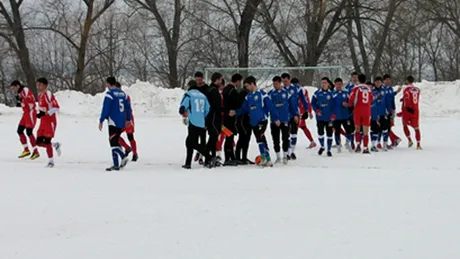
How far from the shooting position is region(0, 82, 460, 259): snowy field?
5391 millimetres

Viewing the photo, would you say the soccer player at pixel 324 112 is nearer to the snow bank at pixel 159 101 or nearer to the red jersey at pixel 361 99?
the red jersey at pixel 361 99

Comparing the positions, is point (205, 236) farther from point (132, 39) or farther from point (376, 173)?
point (132, 39)

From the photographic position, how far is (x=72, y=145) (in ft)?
50.8

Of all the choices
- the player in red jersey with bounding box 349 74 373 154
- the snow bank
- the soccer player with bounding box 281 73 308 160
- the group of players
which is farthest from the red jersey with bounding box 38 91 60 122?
the snow bank

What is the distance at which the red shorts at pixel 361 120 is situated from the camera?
1304 centimetres

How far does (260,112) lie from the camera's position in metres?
11.0

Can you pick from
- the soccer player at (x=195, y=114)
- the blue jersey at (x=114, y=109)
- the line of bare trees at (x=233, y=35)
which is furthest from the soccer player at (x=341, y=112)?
the line of bare trees at (x=233, y=35)

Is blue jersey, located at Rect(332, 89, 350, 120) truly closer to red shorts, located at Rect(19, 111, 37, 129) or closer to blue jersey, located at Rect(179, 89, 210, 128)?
blue jersey, located at Rect(179, 89, 210, 128)

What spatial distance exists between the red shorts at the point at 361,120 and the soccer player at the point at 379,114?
1.96ft

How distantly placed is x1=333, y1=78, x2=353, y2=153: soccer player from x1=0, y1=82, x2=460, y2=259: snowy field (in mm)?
1319

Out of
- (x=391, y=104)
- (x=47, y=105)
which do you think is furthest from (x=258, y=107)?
(x=391, y=104)

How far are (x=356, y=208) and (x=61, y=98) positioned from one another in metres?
23.9

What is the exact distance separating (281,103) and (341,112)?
2320 millimetres

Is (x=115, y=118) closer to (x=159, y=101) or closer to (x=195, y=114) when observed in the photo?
(x=195, y=114)
